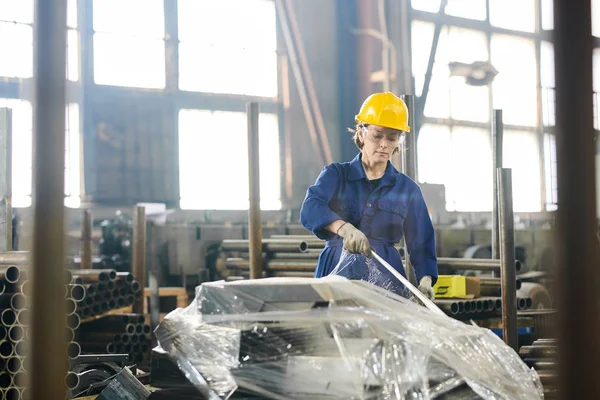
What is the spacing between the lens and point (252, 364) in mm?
2133

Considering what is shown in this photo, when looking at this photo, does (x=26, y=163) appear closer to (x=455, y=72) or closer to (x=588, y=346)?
(x=455, y=72)

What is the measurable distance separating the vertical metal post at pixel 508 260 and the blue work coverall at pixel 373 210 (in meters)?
0.95

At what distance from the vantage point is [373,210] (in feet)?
12.3

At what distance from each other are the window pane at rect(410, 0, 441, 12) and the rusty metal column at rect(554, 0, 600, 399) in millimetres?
11448

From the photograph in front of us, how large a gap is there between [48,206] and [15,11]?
8.93 metres

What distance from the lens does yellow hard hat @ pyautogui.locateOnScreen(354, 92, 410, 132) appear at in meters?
3.73

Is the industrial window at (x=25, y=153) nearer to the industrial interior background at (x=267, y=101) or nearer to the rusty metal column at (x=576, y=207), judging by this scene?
the industrial interior background at (x=267, y=101)

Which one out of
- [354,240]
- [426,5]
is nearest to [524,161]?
[426,5]

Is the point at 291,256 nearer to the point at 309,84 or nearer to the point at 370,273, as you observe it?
the point at 370,273

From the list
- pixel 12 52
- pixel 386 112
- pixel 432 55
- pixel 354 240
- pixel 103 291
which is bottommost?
pixel 103 291

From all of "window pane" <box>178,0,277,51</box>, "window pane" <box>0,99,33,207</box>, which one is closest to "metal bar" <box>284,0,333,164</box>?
"window pane" <box>178,0,277,51</box>

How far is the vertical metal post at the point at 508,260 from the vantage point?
4.60m

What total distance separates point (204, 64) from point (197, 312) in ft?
29.2

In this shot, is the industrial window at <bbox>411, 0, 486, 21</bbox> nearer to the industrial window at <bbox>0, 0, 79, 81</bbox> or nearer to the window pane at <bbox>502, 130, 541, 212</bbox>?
the window pane at <bbox>502, 130, 541, 212</bbox>
